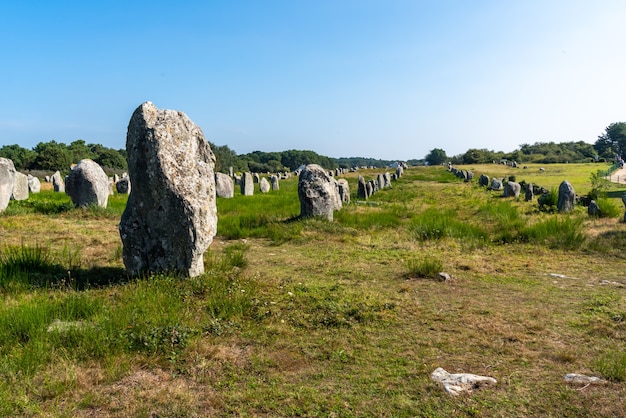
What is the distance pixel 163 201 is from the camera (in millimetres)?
6508

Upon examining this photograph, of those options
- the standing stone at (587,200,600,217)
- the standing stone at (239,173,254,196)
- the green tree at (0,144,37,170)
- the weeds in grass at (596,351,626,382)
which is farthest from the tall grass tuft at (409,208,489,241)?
the green tree at (0,144,37,170)

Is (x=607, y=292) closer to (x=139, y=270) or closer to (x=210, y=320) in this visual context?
(x=210, y=320)

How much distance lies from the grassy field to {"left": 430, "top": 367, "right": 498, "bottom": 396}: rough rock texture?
0.30 ft

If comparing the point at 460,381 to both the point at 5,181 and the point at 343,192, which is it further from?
the point at 343,192

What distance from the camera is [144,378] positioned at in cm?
387

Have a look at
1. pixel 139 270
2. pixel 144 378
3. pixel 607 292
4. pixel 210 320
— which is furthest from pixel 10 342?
pixel 607 292

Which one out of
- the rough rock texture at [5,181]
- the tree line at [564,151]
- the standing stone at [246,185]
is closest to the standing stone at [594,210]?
the standing stone at [246,185]

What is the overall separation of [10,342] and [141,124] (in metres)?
3.57

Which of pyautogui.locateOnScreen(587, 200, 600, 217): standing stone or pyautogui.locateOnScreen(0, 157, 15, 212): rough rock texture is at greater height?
pyautogui.locateOnScreen(0, 157, 15, 212): rough rock texture

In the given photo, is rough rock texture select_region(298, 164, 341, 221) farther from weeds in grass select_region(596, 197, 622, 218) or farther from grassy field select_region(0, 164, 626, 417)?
weeds in grass select_region(596, 197, 622, 218)

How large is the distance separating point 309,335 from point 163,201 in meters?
3.10

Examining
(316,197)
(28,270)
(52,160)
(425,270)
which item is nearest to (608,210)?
(316,197)

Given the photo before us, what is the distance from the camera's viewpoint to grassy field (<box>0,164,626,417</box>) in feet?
11.8

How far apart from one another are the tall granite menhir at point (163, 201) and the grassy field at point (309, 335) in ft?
1.33
